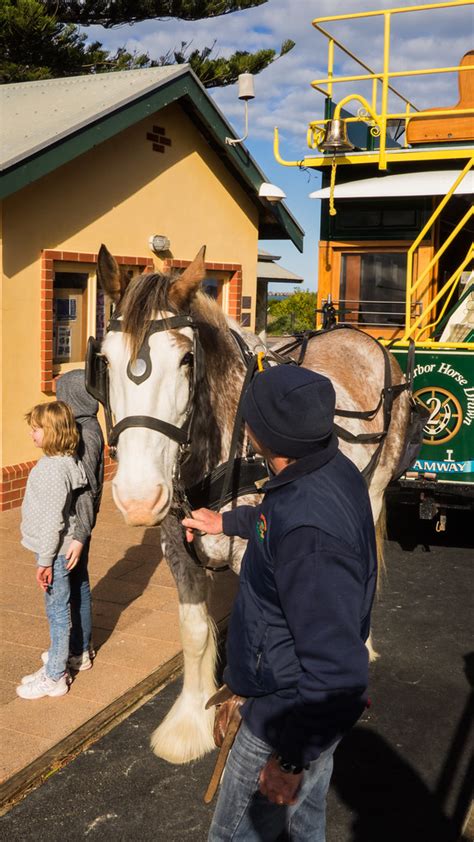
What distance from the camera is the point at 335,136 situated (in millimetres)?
7465

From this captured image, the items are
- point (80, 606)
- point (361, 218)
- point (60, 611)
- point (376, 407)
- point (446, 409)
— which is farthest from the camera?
point (361, 218)

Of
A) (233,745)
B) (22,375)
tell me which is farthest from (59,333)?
(233,745)

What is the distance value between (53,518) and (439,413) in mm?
3336

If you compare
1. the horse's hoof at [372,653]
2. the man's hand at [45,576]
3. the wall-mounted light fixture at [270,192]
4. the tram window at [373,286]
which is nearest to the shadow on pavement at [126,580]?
the man's hand at [45,576]

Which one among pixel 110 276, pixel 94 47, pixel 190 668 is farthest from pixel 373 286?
pixel 94 47

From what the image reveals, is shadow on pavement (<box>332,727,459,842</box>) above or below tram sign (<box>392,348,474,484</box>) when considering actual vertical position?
below

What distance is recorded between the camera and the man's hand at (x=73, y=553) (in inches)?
171

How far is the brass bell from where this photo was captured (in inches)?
294

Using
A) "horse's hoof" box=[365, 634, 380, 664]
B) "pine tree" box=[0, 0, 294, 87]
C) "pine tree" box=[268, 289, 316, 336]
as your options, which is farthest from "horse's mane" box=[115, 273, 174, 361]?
"pine tree" box=[268, 289, 316, 336]

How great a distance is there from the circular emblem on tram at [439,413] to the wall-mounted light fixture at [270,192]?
616 centimetres

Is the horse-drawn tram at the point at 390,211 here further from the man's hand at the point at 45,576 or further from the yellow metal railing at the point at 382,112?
the man's hand at the point at 45,576

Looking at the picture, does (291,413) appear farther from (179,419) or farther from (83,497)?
(83,497)

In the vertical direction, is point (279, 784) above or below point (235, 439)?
below

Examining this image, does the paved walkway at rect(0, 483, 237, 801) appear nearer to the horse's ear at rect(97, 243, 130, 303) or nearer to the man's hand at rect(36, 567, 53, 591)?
the man's hand at rect(36, 567, 53, 591)
